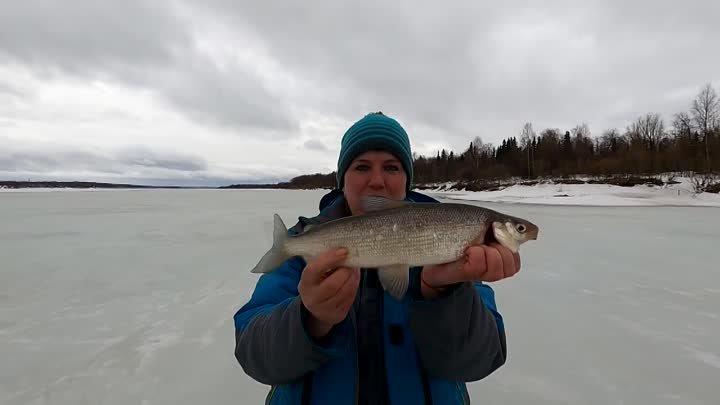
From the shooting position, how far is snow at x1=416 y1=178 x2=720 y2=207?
27531 millimetres

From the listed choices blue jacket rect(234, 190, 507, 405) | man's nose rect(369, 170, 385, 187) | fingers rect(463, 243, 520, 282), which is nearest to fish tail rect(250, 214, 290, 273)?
blue jacket rect(234, 190, 507, 405)

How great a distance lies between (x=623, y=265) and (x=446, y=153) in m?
109

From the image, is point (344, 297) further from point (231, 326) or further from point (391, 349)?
point (231, 326)

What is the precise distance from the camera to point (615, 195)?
32.6m

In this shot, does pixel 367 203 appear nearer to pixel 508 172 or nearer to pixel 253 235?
pixel 253 235

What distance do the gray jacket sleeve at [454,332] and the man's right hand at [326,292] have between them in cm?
37

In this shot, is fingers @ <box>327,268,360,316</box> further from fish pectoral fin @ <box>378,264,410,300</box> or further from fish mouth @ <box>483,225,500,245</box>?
fish mouth @ <box>483,225,500,245</box>

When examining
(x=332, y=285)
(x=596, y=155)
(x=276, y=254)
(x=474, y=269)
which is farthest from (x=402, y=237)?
(x=596, y=155)

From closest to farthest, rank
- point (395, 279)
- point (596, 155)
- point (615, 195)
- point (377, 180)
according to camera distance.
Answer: point (395, 279) < point (377, 180) < point (615, 195) < point (596, 155)

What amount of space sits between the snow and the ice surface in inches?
873

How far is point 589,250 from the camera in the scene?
9.07 meters

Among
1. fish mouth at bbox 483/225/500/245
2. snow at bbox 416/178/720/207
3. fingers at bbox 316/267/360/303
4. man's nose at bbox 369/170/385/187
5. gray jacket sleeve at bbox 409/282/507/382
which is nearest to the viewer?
fingers at bbox 316/267/360/303

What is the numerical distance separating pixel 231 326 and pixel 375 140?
364cm

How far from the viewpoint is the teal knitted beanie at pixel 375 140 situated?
8.05ft
